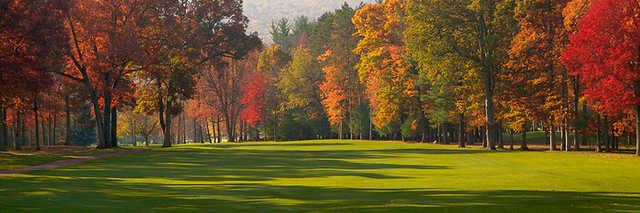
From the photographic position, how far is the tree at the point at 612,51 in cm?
4725

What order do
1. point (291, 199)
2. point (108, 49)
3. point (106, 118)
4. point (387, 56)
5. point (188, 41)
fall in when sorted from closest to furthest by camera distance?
point (291, 199) < point (108, 49) < point (106, 118) < point (188, 41) < point (387, 56)

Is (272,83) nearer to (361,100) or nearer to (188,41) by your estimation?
(361,100)

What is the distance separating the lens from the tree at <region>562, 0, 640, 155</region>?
4725 centimetres

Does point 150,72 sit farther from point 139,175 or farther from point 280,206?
point 280,206

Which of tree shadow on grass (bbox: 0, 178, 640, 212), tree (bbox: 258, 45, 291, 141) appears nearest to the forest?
tree shadow on grass (bbox: 0, 178, 640, 212)

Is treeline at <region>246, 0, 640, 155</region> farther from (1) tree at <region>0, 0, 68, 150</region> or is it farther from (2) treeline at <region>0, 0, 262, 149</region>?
(1) tree at <region>0, 0, 68, 150</region>

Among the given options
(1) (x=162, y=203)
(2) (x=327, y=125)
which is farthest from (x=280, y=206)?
(2) (x=327, y=125)

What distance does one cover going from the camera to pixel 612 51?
4722 cm

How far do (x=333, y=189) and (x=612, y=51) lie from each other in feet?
94.9

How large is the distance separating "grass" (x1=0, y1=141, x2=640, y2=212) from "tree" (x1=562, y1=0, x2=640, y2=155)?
442 inches

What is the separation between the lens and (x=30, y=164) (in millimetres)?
43562

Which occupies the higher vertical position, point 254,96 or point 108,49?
point 108,49

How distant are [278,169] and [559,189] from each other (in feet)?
55.7

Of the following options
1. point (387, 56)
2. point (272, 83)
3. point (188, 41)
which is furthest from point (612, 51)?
point (272, 83)
